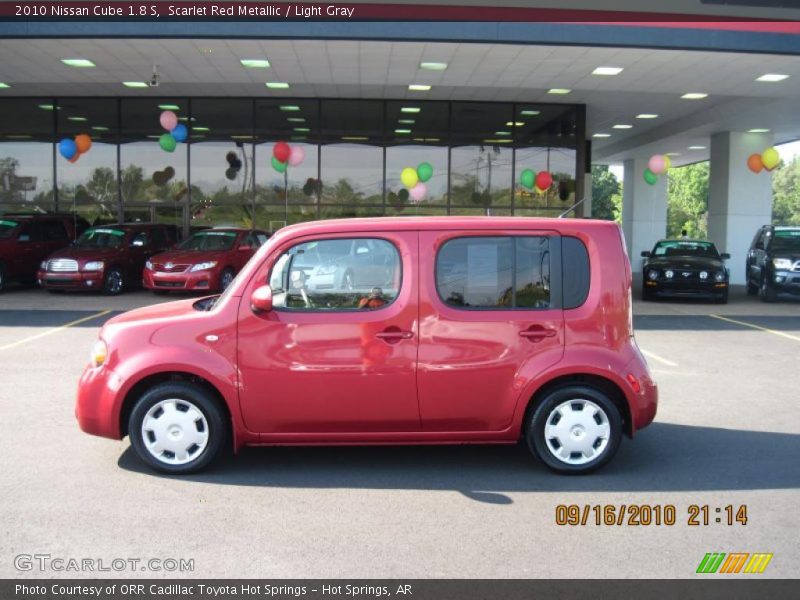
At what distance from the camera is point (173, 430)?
5.51 metres

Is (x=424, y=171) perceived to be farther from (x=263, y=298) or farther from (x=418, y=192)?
(x=263, y=298)

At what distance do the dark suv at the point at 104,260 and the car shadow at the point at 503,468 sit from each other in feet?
41.8

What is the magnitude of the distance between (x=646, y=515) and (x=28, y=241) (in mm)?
17852

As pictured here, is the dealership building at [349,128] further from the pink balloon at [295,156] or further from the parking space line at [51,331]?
the parking space line at [51,331]

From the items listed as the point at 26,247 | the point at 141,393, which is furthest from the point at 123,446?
the point at 26,247

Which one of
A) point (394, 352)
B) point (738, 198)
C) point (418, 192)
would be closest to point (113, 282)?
point (418, 192)

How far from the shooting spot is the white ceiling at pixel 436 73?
1567cm

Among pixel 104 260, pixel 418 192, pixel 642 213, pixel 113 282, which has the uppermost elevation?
pixel 418 192

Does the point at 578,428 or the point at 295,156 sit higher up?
the point at 295,156

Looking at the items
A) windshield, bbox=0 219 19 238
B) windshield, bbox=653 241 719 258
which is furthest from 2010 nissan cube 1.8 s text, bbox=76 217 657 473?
windshield, bbox=0 219 19 238

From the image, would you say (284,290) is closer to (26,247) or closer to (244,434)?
(244,434)

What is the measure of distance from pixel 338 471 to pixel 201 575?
1.80 meters

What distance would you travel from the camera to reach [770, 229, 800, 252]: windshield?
18.9 m

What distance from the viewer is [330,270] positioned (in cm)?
554
